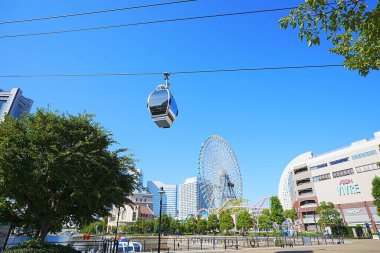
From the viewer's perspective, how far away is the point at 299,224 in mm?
86375

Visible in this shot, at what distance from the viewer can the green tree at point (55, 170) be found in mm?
15094

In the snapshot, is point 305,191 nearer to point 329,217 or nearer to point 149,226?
point 329,217

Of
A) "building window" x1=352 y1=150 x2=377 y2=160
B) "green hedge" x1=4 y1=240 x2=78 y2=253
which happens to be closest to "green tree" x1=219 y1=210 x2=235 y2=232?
"building window" x1=352 y1=150 x2=377 y2=160

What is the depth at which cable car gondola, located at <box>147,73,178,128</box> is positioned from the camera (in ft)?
29.2

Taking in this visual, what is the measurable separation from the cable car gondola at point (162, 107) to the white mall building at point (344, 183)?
228 feet

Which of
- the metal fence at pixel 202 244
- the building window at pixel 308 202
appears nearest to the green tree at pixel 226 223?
the building window at pixel 308 202

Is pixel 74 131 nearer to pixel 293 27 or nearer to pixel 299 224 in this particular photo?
pixel 293 27

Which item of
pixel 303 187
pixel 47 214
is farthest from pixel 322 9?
pixel 303 187

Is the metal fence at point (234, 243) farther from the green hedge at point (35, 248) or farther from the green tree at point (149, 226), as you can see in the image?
the green tree at point (149, 226)

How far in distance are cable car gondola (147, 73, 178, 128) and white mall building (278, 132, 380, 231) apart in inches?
2737

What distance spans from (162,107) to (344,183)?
81.1 m

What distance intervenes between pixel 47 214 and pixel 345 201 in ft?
261

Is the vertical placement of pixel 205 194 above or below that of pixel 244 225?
above

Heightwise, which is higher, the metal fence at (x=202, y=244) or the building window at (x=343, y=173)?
the building window at (x=343, y=173)
